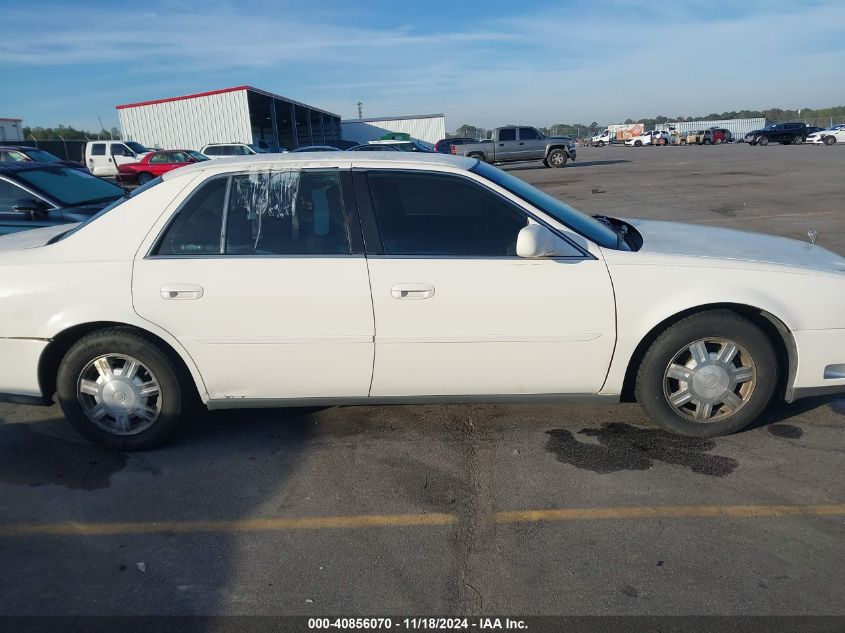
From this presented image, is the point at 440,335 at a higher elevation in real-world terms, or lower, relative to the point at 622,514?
higher

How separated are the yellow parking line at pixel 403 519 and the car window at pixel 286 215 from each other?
142 cm

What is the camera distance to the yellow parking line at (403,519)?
3.02 m

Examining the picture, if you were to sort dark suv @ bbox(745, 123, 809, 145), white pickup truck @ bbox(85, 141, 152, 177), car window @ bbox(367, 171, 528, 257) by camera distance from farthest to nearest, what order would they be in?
1. dark suv @ bbox(745, 123, 809, 145)
2. white pickup truck @ bbox(85, 141, 152, 177)
3. car window @ bbox(367, 171, 528, 257)

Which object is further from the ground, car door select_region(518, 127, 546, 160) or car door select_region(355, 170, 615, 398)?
car door select_region(518, 127, 546, 160)

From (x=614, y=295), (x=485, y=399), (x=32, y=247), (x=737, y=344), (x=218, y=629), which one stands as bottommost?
(x=218, y=629)

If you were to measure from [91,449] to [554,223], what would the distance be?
3044 mm

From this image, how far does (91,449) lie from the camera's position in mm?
3877

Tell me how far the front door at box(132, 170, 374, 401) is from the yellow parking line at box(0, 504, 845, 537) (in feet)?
2.64

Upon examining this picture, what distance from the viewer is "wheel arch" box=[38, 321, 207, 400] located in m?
3.60

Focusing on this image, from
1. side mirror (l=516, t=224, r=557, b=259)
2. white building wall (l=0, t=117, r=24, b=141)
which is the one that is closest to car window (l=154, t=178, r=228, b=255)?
side mirror (l=516, t=224, r=557, b=259)

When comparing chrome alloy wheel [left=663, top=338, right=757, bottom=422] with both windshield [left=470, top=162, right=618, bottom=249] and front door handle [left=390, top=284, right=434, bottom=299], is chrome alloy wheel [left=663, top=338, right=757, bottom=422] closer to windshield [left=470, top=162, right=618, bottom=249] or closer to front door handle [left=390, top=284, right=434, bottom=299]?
windshield [left=470, top=162, right=618, bottom=249]

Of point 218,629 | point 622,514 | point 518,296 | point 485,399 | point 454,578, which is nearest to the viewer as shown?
point 218,629

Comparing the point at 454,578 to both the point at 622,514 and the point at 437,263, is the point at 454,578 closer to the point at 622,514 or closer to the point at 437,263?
the point at 622,514

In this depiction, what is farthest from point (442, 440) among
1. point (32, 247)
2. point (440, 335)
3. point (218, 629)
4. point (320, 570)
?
point (32, 247)
